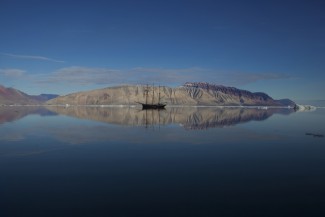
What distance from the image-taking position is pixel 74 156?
98.3ft

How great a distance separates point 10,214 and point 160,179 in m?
9.37

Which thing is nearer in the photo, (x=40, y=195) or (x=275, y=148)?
(x=40, y=195)

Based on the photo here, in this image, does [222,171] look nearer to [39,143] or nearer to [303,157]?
[303,157]

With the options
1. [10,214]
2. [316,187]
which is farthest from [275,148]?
[10,214]

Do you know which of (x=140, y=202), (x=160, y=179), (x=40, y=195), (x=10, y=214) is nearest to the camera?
(x=10, y=214)

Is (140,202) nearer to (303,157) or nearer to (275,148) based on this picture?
(303,157)

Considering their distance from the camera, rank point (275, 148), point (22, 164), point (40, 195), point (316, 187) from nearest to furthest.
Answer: point (40, 195) < point (316, 187) < point (22, 164) < point (275, 148)

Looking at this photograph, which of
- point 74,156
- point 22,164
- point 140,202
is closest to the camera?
point 140,202

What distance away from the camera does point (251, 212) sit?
14953 mm

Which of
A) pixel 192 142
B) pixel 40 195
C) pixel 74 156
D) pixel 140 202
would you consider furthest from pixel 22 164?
pixel 192 142

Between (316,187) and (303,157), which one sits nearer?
(316,187)

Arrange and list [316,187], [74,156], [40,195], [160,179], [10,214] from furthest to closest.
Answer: [74,156] → [160,179] → [316,187] → [40,195] → [10,214]

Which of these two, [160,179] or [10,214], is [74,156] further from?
[10,214]

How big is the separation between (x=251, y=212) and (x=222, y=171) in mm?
8882
